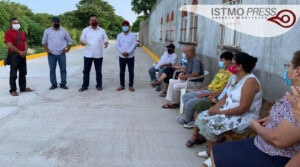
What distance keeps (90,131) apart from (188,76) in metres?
2.08

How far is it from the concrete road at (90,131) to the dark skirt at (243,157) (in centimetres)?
96

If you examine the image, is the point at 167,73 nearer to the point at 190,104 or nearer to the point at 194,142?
the point at 190,104

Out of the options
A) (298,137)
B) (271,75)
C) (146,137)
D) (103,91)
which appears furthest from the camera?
(103,91)

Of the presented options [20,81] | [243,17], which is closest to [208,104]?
[243,17]

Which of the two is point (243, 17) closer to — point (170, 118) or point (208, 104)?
point (208, 104)

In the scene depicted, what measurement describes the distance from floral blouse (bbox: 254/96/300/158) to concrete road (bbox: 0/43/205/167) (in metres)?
1.14

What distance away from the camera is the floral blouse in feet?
6.63

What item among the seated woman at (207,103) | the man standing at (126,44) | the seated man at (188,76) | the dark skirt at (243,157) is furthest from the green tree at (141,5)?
the dark skirt at (243,157)

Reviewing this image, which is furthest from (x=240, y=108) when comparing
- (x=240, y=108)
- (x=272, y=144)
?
(x=272, y=144)

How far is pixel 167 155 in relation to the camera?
3447 millimetres

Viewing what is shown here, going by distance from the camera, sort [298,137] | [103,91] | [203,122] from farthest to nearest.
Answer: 1. [103,91]
2. [203,122]
3. [298,137]

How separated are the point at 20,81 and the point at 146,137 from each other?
389 centimetres

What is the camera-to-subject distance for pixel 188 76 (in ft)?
17.2

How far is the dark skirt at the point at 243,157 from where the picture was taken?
6.95ft
